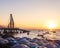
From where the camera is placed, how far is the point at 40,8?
3988 mm

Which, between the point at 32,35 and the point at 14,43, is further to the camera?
the point at 32,35

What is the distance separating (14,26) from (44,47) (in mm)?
810

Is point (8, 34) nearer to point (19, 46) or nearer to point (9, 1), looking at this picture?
point (19, 46)

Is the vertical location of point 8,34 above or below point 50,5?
below

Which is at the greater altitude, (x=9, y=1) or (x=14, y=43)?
(x=9, y=1)

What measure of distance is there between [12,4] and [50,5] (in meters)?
0.86

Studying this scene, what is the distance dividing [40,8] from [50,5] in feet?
0.81

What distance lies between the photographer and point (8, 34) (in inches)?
154

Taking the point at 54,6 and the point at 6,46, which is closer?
the point at 6,46

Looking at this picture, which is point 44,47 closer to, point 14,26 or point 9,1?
point 14,26

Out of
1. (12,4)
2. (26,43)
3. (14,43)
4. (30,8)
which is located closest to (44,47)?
(26,43)

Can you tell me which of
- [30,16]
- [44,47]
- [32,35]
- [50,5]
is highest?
[50,5]

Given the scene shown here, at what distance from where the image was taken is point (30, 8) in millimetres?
3979

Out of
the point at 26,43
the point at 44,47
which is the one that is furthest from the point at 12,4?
the point at 44,47
